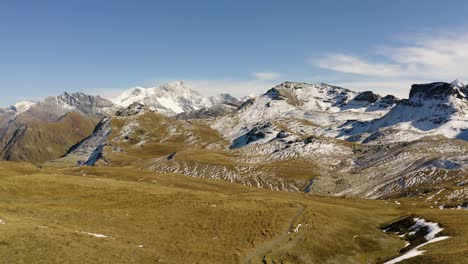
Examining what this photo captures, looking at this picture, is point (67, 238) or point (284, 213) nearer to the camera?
point (67, 238)

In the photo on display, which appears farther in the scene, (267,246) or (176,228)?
(176,228)

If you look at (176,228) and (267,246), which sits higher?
(176,228)

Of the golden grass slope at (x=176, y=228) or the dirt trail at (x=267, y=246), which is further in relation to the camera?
the dirt trail at (x=267, y=246)

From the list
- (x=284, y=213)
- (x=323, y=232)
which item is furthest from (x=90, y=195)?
(x=323, y=232)

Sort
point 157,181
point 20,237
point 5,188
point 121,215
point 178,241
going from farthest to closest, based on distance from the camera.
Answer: point 157,181
point 5,188
point 121,215
point 178,241
point 20,237

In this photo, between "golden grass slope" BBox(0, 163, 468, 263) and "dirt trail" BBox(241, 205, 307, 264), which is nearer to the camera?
"golden grass slope" BBox(0, 163, 468, 263)

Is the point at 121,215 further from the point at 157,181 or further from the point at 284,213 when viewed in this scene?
the point at 157,181

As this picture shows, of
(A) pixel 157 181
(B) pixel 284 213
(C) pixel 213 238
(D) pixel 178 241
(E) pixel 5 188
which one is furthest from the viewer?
(A) pixel 157 181

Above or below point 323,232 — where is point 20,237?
above
